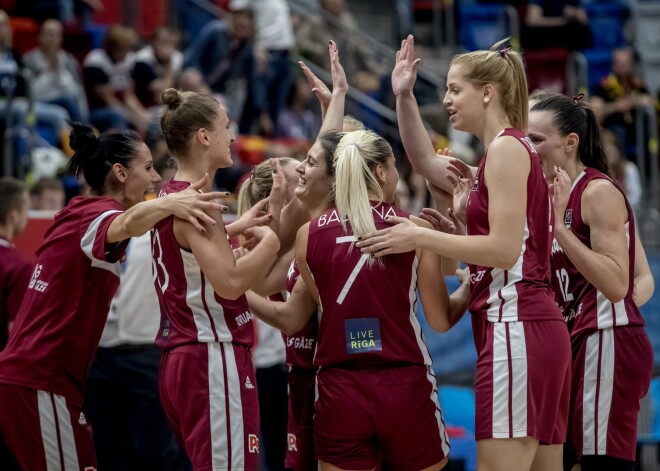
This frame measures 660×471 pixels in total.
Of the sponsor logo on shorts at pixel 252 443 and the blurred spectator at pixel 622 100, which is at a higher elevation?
the blurred spectator at pixel 622 100

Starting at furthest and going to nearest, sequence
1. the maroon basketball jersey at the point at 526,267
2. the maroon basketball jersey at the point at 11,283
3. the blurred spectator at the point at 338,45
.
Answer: the blurred spectator at the point at 338,45 < the maroon basketball jersey at the point at 11,283 < the maroon basketball jersey at the point at 526,267

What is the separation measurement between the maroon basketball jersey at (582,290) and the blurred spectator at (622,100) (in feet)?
25.1

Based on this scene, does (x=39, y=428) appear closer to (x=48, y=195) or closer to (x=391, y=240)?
(x=391, y=240)

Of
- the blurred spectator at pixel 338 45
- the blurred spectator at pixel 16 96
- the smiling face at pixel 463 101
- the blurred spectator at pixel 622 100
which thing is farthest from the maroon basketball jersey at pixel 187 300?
the blurred spectator at pixel 338 45

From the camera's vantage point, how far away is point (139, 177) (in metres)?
5.13

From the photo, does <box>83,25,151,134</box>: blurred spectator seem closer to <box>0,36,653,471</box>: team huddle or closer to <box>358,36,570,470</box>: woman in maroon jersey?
<box>0,36,653,471</box>: team huddle

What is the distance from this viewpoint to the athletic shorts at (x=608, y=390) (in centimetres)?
494

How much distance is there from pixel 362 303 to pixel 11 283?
2.41 meters

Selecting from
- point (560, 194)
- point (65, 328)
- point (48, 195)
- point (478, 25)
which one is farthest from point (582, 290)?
point (478, 25)

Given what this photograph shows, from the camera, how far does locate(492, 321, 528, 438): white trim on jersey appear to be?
4.31 m

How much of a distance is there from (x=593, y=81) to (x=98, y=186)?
1126 centimetres

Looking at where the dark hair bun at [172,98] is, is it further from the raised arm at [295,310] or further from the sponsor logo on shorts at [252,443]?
the sponsor logo on shorts at [252,443]

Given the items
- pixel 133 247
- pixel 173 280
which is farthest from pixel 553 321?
pixel 133 247

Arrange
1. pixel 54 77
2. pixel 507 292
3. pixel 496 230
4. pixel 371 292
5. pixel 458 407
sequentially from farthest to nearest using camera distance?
pixel 54 77 → pixel 458 407 → pixel 371 292 → pixel 507 292 → pixel 496 230
